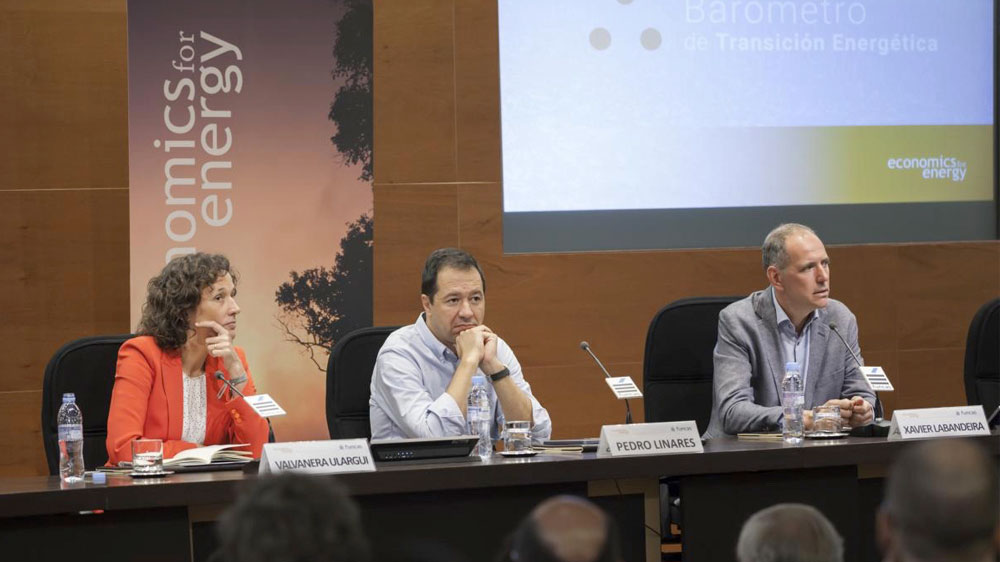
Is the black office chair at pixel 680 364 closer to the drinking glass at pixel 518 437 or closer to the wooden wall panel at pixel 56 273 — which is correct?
the drinking glass at pixel 518 437

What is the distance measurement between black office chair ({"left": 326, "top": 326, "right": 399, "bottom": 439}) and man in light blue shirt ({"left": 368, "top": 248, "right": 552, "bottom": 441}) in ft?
0.18

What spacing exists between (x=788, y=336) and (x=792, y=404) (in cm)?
50

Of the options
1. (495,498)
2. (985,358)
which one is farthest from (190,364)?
(985,358)

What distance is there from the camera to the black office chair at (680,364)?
3963mm

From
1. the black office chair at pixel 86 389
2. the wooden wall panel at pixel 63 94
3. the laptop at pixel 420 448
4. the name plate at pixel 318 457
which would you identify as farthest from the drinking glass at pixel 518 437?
the wooden wall panel at pixel 63 94

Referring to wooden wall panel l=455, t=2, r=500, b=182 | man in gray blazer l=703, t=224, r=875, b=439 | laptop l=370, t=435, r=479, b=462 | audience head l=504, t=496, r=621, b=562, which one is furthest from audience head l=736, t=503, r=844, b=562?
wooden wall panel l=455, t=2, r=500, b=182

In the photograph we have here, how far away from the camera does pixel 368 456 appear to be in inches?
120

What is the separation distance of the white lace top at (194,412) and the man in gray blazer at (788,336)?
5.20 ft

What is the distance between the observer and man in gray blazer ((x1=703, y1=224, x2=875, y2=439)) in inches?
155

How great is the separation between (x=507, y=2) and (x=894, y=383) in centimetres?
248

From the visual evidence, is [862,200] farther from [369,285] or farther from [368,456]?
[368,456]

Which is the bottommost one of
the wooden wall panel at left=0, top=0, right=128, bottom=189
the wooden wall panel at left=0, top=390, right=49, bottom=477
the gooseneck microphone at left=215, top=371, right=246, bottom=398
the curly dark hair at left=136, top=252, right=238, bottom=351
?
the wooden wall panel at left=0, top=390, right=49, bottom=477

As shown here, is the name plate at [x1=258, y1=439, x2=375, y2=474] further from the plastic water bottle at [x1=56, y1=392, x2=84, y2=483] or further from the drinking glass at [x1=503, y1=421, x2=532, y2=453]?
the plastic water bottle at [x1=56, y1=392, x2=84, y2=483]

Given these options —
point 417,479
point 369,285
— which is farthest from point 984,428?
point 369,285
